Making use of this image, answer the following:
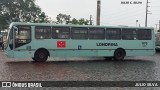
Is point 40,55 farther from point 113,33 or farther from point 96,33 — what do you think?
point 113,33

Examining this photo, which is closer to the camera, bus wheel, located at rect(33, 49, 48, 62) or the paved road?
the paved road

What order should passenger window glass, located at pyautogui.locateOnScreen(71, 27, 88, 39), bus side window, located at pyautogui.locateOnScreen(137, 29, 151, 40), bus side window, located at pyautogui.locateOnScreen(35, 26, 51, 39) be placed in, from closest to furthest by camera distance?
bus side window, located at pyautogui.locateOnScreen(35, 26, 51, 39) < passenger window glass, located at pyautogui.locateOnScreen(71, 27, 88, 39) < bus side window, located at pyautogui.locateOnScreen(137, 29, 151, 40)

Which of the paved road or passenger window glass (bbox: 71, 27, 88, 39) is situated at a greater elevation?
passenger window glass (bbox: 71, 27, 88, 39)

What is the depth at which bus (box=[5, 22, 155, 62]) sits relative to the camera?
23.3 meters

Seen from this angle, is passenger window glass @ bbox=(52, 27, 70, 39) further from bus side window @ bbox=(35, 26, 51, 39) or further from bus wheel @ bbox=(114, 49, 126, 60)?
bus wheel @ bbox=(114, 49, 126, 60)

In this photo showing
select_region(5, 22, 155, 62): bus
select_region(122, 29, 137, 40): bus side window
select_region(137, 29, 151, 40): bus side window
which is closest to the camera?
select_region(5, 22, 155, 62): bus

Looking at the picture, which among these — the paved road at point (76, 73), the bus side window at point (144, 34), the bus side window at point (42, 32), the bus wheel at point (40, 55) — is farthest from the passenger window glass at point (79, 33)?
the paved road at point (76, 73)

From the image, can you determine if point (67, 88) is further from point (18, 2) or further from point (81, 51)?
point (18, 2)

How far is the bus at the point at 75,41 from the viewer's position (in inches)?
917

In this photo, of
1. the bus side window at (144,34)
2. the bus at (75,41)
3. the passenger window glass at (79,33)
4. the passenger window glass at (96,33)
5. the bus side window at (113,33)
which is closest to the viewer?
the bus at (75,41)

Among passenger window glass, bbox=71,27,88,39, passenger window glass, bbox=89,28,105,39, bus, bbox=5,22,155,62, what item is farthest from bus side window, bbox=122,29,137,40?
passenger window glass, bbox=71,27,88,39

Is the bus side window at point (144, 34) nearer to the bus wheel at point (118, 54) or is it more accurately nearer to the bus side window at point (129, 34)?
the bus side window at point (129, 34)

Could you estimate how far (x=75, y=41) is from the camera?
25047mm

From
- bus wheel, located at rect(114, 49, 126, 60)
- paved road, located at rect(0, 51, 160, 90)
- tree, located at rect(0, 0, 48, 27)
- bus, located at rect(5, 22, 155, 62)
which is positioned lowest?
paved road, located at rect(0, 51, 160, 90)
